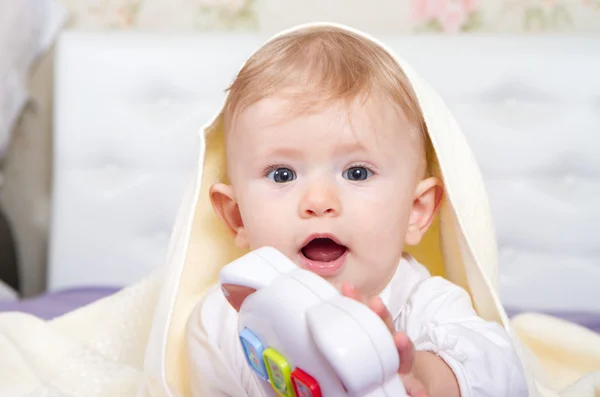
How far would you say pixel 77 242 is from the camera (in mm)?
1755

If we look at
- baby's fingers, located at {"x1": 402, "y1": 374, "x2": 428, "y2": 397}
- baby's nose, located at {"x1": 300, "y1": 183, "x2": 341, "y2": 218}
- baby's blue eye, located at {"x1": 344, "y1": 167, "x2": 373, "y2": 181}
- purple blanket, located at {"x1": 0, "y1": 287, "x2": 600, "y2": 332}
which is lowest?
purple blanket, located at {"x1": 0, "y1": 287, "x2": 600, "y2": 332}

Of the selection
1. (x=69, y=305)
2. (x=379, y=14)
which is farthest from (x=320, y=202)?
(x=379, y=14)

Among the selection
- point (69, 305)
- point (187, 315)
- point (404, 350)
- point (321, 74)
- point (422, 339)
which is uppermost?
point (321, 74)

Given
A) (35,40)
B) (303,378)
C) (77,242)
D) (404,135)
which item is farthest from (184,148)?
(303,378)

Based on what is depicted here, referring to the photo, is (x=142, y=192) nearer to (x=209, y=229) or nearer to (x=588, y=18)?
(x=209, y=229)

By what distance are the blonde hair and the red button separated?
0.35 metres

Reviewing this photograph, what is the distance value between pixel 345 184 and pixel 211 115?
90 cm

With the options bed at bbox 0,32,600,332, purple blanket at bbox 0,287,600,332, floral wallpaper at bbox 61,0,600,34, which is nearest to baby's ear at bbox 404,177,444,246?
purple blanket at bbox 0,287,600,332

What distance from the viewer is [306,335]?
0.66m

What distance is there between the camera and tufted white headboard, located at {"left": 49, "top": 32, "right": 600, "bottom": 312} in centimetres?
167

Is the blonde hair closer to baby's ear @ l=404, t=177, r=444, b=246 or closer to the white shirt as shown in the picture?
baby's ear @ l=404, t=177, r=444, b=246

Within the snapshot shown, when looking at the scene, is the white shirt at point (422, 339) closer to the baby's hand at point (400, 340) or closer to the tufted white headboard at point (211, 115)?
the baby's hand at point (400, 340)

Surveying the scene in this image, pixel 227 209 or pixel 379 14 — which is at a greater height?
pixel 379 14

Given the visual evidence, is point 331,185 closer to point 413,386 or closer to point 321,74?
point 321,74
